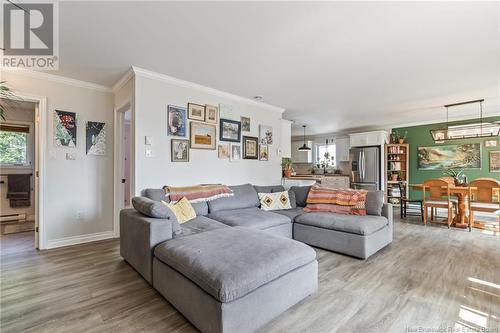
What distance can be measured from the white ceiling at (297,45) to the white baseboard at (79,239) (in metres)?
2.36

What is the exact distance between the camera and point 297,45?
2510 millimetres

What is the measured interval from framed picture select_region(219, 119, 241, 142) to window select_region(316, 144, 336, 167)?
499cm

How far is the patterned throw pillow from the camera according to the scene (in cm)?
388

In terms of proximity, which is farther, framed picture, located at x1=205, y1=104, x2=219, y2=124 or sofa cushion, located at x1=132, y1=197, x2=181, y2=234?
framed picture, located at x1=205, y1=104, x2=219, y2=124

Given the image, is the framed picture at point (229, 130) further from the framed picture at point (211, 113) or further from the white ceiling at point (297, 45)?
the white ceiling at point (297, 45)

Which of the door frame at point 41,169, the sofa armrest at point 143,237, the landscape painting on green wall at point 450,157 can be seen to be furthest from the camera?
the landscape painting on green wall at point 450,157

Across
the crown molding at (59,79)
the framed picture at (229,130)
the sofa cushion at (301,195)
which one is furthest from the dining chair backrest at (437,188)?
the crown molding at (59,79)

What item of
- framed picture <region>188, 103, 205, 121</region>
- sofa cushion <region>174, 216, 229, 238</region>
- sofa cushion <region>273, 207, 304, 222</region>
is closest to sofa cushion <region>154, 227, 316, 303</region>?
sofa cushion <region>174, 216, 229, 238</region>

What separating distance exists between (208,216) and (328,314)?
1949 millimetres

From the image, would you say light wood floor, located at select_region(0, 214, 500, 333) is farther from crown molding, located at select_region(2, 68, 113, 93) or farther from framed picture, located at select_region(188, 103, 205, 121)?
crown molding, located at select_region(2, 68, 113, 93)

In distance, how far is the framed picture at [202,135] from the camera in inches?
145

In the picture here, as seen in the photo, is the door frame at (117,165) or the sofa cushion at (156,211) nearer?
the sofa cushion at (156,211)

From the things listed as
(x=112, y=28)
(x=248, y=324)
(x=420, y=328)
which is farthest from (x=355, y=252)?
(x=112, y=28)

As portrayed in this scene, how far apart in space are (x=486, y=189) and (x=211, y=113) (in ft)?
16.7
